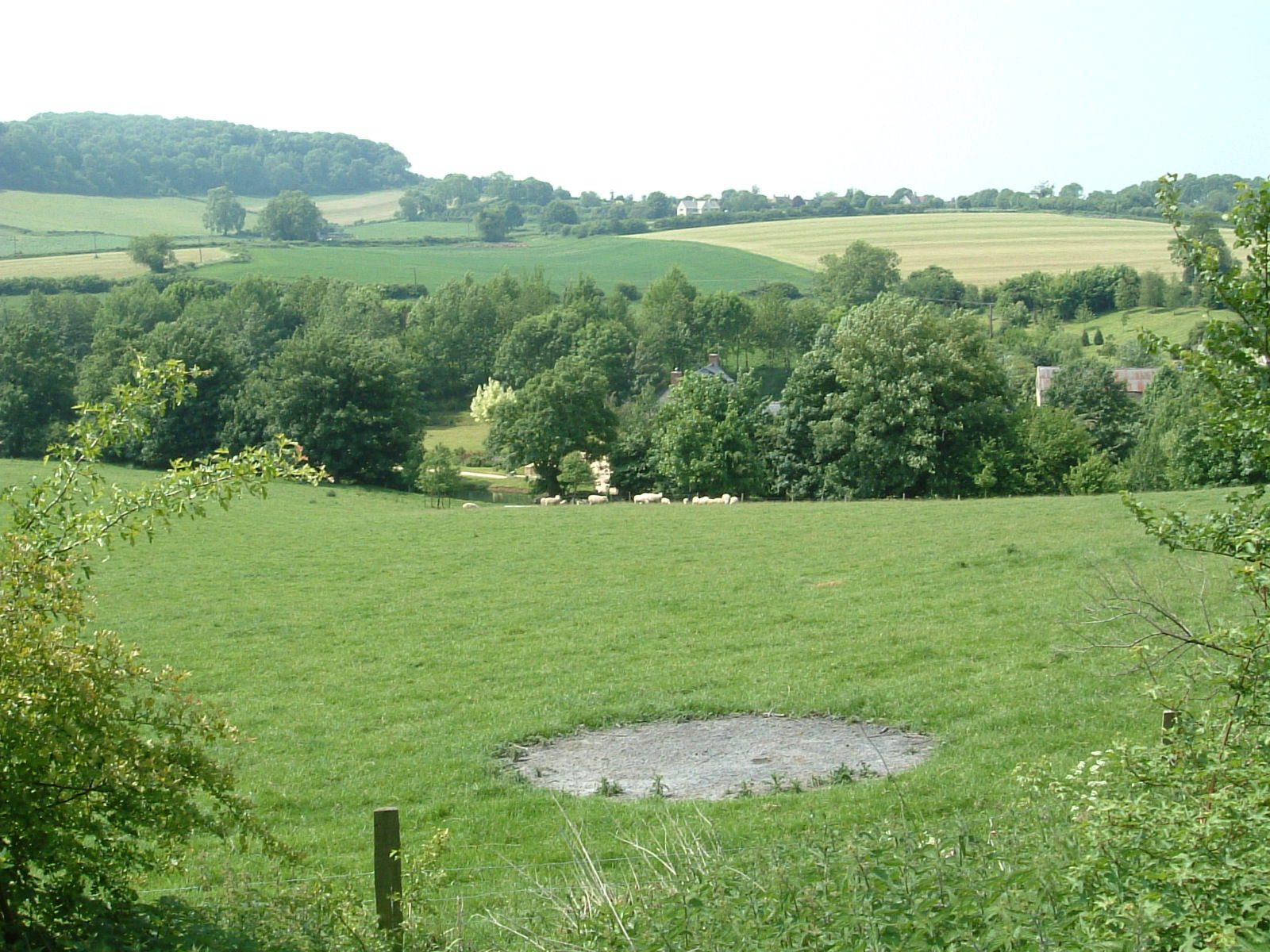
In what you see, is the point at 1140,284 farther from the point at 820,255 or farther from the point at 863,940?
the point at 863,940

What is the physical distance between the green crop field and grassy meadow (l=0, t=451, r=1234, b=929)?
304 ft

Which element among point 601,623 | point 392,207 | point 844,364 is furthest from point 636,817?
point 392,207

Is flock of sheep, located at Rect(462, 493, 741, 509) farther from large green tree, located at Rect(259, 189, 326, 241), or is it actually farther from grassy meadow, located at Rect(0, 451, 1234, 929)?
large green tree, located at Rect(259, 189, 326, 241)

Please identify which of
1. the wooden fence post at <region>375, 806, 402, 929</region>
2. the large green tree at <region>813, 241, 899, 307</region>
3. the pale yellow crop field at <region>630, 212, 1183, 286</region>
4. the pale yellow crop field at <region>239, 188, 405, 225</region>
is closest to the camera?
the wooden fence post at <region>375, 806, 402, 929</region>

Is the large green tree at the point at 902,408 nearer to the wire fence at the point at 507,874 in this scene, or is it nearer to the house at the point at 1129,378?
the house at the point at 1129,378

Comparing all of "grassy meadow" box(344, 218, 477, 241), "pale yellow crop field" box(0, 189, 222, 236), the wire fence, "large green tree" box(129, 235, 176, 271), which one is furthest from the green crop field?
the wire fence

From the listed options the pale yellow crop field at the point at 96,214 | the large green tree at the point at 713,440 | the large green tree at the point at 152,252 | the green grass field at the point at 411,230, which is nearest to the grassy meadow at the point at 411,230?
the green grass field at the point at 411,230

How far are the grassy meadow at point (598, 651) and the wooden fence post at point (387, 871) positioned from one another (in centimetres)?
125

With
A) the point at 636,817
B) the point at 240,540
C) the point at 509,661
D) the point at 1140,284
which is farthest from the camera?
the point at 1140,284

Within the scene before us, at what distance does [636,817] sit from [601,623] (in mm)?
9995

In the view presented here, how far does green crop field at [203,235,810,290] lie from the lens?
123812 millimetres

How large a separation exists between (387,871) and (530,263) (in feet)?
457

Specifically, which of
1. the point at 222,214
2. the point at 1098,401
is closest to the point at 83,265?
the point at 222,214

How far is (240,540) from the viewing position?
31.8 meters
